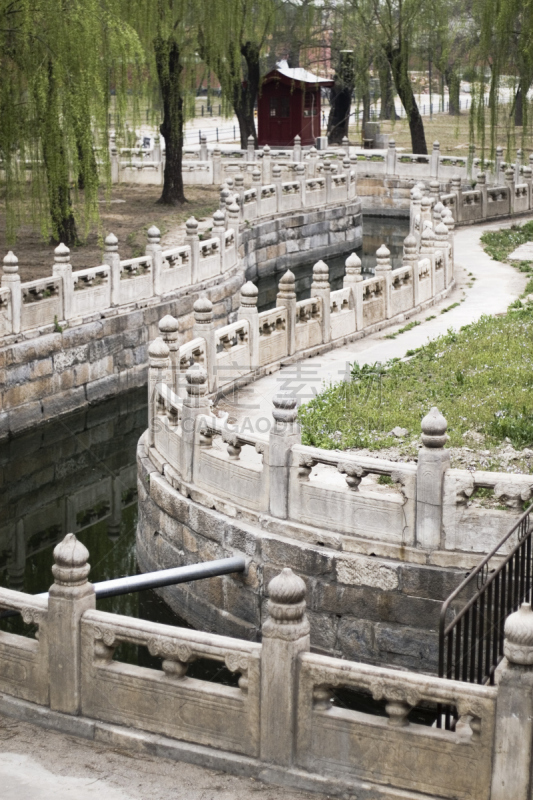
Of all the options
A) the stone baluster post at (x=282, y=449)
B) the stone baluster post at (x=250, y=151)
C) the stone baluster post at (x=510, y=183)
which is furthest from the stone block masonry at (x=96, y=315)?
the stone baluster post at (x=250, y=151)

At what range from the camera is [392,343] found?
17.3 meters

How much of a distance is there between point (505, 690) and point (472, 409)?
627 centimetres

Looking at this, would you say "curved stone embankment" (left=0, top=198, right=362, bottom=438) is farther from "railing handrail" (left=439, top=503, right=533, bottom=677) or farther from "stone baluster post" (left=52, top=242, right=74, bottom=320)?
"railing handrail" (left=439, top=503, right=533, bottom=677)

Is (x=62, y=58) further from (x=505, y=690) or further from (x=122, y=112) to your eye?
(x=505, y=690)

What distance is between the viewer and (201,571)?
10.2 metres

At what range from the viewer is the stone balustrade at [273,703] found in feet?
20.7

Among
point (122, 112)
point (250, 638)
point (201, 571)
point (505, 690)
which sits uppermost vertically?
point (122, 112)

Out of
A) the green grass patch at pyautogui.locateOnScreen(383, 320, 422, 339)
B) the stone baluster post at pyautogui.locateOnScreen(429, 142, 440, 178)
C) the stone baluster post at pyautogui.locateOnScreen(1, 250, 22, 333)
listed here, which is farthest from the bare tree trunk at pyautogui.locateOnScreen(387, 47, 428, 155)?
the stone baluster post at pyautogui.locateOnScreen(1, 250, 22, 333)

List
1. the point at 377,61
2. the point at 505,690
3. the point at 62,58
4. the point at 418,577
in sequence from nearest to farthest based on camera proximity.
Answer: the point at 505,690
the point at 418,577
the point at 62,58
the point at 377,61

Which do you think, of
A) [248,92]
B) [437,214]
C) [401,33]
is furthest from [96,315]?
[401,33]

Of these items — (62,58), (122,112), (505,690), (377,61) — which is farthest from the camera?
(377,61)

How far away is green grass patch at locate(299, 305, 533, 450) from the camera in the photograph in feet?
38.5

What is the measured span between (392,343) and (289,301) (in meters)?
2.25

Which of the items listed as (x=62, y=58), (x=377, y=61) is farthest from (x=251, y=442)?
(x=377, y=61)
